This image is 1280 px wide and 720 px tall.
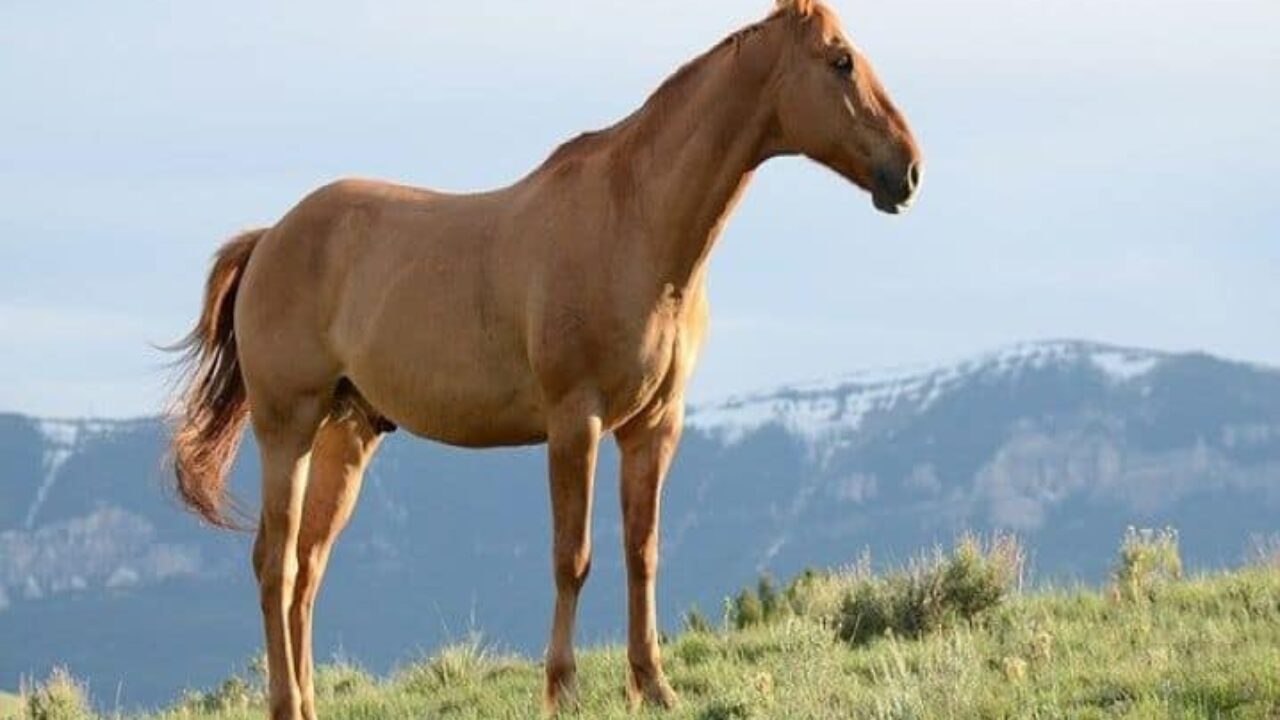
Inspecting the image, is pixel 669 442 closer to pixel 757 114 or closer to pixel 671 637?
pixel 757 114

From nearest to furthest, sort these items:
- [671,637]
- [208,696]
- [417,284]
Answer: [417,284]
[671,637]
[208,696]

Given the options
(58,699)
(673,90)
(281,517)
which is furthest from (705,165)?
(58,699)

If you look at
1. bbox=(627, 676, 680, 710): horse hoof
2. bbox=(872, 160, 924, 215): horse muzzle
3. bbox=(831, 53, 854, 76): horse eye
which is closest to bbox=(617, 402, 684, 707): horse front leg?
bbox=(627, 676, 680, 710): horse hoof

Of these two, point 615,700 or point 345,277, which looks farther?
point 345,277

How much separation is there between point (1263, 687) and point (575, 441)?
9.39 ft

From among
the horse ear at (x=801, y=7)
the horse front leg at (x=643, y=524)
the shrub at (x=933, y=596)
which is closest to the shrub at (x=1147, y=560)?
the shrub at (x=933, y=596)

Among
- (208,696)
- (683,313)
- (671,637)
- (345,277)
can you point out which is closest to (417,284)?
(345,277)

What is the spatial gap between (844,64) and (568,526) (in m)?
2.13

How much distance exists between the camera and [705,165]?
37.1 feet

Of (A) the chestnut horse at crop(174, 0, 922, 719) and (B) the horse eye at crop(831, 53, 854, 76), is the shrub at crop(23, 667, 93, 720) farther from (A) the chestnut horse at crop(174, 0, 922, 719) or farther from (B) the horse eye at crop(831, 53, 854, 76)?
(B) the horse eye at crop(831, 53, 854, 76)

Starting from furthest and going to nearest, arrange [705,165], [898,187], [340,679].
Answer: [340,679], [705,165], [898,187]

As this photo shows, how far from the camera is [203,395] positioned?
13195 millimetres

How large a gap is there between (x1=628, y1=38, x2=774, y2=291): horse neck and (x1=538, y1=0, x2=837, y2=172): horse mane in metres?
0.09

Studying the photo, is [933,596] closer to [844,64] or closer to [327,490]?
[327,490]
